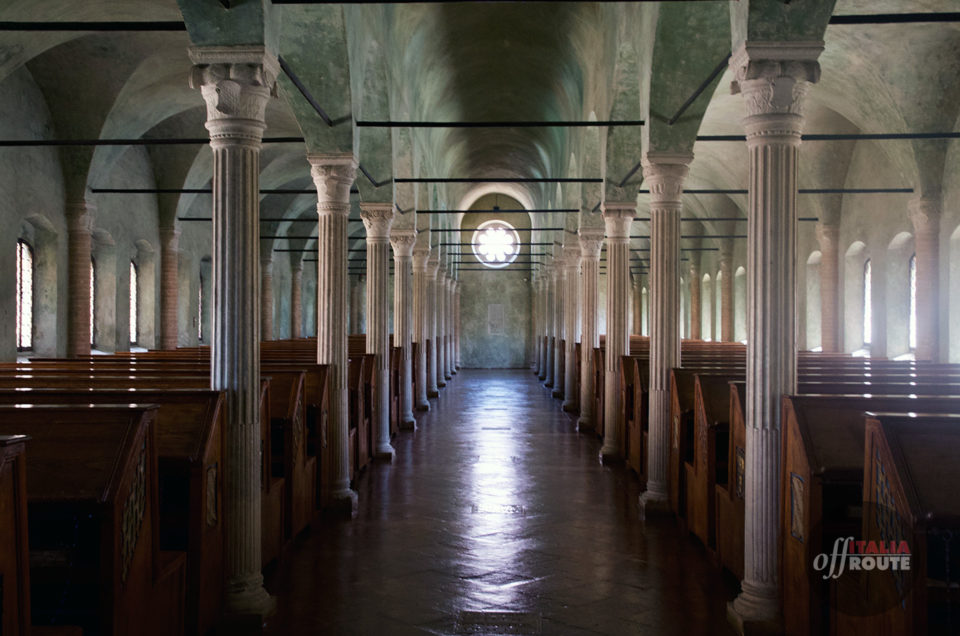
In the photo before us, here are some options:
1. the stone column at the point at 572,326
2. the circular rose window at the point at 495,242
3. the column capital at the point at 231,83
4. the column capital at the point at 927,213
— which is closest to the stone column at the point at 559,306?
the stone column at the point at 572,326

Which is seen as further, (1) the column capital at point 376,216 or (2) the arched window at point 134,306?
(2) the arched window at point 134,306

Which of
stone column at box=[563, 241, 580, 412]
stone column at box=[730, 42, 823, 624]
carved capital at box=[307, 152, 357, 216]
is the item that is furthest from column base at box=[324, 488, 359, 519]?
stone column at box=[563, 241, 580, 412]

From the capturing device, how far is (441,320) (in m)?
25.5

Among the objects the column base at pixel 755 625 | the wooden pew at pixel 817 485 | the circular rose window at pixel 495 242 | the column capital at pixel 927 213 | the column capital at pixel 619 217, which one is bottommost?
the column base at pixel 755 625

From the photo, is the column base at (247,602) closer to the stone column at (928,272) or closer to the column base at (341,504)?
the column base at (341,504)

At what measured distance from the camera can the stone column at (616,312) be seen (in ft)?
35.1

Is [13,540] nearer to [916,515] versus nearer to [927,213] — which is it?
[916,515]

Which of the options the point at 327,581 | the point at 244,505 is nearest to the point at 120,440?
the point at 244,505

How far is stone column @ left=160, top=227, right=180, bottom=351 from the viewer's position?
19.0 metres

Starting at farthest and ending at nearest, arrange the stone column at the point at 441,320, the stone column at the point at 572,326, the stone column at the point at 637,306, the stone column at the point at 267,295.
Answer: the stone column at the point at 637,306
the stone column at the point at 267,295
the stone column at the point at 441,320
the stone column at the point at 572,326

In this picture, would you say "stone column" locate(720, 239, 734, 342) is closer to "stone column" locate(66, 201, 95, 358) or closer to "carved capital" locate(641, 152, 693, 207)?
"carved capital" locate(641, 152, 693, 207)

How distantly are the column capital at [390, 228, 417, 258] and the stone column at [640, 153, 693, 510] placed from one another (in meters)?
7.49

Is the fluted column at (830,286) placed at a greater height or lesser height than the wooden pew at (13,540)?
greater

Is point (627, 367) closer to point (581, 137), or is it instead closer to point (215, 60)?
point (581, 137)
